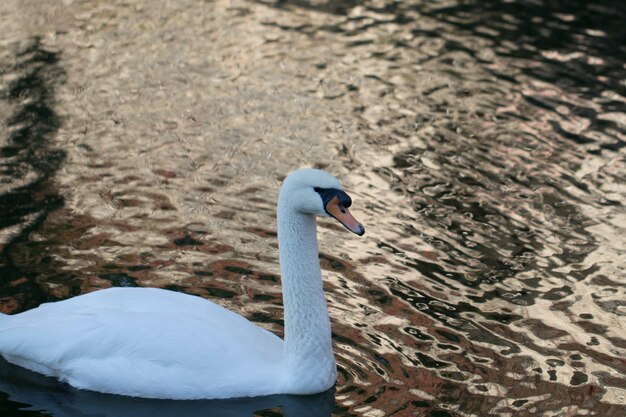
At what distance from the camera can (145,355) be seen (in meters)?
6.91

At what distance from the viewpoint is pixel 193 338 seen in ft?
22.7

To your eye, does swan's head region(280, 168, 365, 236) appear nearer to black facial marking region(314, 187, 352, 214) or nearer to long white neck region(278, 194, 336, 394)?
black facial marking region(314, 187, 352, 214)

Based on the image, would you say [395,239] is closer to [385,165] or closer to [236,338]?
[385,165]

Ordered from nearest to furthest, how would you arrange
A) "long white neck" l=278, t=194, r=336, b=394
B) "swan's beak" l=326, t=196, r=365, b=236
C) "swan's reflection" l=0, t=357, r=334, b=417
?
1. "swan's reflection" l=0, t=357, r=334, b=417
2. "swan's beak" l=326, t=196, r=365, b=236
3. "long white neck" l=278, t=194, r=336, b=394

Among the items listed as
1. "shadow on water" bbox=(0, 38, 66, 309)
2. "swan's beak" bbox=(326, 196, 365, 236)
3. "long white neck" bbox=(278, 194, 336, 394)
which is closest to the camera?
"swan's beak" bbox=(326, 196, 365, 236)

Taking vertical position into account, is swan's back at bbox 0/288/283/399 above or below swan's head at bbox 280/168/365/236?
below

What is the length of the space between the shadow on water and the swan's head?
218cm

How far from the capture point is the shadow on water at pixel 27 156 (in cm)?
851

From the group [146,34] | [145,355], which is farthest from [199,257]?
[146,34]

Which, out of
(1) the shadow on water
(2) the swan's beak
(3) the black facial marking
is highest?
(3) the black facial marking

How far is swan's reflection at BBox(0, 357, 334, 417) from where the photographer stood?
6895mm

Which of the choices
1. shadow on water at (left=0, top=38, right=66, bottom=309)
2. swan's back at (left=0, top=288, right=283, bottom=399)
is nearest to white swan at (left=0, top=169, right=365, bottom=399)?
swan's back at (left=0, top=288, right=283, bottom=399)

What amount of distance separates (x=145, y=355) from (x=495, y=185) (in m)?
4.97

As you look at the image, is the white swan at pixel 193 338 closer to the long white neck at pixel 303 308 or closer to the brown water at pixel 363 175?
the long white neck at pixel 303 308
